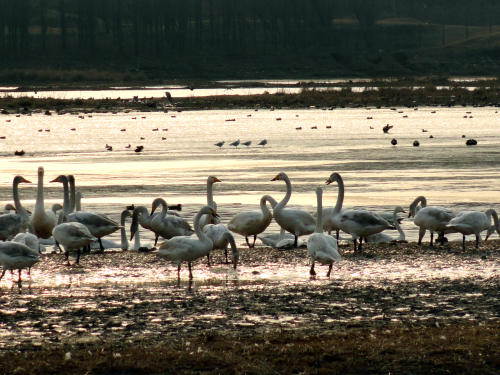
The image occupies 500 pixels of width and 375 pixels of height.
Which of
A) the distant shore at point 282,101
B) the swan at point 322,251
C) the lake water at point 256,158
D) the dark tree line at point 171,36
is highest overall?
the dark tree line at point 171,36

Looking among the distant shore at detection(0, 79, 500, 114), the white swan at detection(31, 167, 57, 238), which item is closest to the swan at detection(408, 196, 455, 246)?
the white swan at detection(31, 167, 57, 238)

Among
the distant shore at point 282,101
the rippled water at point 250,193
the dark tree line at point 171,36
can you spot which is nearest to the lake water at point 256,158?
the rippled water at point 250,193

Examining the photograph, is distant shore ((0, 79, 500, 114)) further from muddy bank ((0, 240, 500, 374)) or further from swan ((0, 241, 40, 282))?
swan ((0, 241, 40, 282))

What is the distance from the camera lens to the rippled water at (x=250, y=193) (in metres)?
12.4

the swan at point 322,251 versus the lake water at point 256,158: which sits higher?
the lake water at point 256,158

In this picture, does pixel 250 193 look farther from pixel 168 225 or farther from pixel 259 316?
pixel 259 316

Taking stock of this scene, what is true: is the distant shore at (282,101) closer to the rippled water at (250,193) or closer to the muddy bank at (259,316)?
the rippled water at (250,193)

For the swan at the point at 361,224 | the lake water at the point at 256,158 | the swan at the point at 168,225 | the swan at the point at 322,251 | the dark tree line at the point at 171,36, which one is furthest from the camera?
the dark tree line at the point at 171,36

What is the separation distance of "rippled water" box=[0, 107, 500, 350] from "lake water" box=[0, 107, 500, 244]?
81 millimetres

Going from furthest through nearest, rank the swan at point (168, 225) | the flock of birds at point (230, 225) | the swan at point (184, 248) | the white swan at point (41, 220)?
the white swan at point (41, 220)
the swan at point (168, 225)
the flock of birds at point (230, 225)
the swan at point (184, 248)

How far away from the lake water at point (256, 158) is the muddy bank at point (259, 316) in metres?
5.59

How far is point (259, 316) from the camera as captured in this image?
11.9 meters

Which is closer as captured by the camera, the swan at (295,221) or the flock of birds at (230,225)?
the flock of birds at (230,225)

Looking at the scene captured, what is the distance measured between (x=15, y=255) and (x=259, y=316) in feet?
14.3
